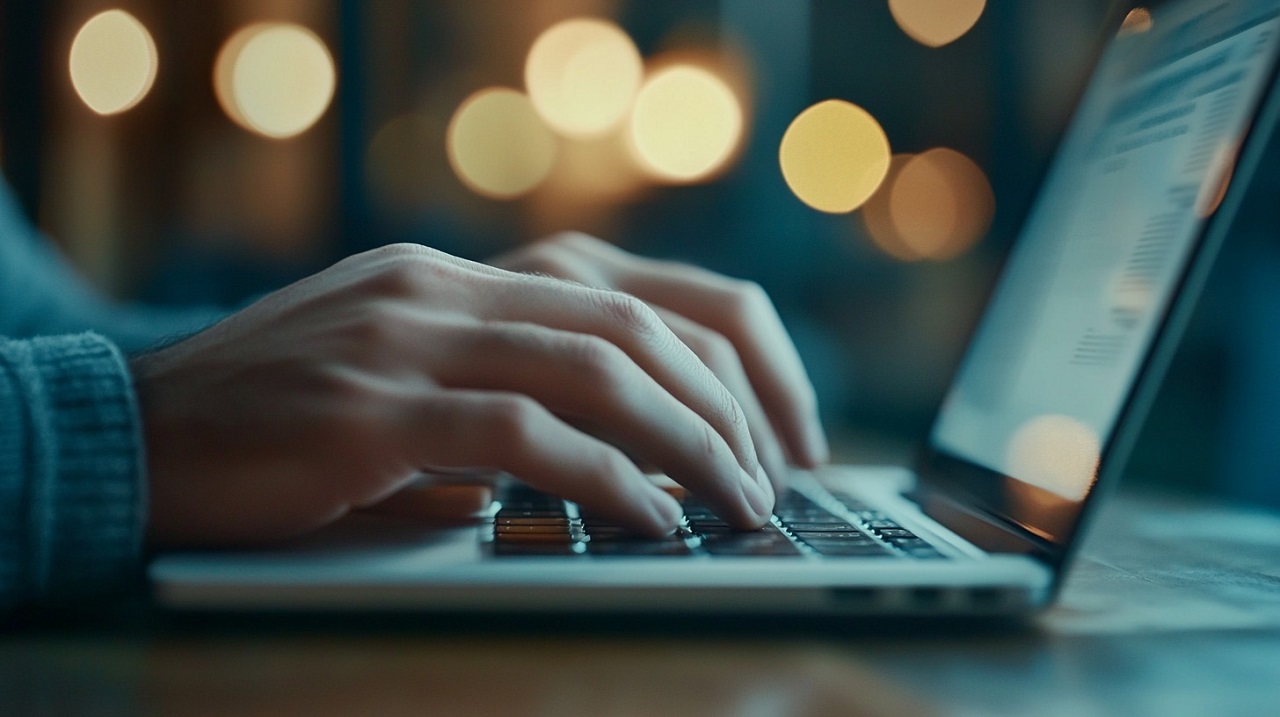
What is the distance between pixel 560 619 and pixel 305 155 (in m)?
3.22

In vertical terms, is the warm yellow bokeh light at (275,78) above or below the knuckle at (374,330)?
above

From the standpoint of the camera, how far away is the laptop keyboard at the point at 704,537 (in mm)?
419

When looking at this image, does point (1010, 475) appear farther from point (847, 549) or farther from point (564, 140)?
point (564, 140)

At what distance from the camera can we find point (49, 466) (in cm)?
40

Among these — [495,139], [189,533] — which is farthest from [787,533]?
[495,139]

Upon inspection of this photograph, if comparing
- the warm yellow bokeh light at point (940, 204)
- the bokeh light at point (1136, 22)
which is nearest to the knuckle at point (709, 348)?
the bokeh light at point (1136, 22)

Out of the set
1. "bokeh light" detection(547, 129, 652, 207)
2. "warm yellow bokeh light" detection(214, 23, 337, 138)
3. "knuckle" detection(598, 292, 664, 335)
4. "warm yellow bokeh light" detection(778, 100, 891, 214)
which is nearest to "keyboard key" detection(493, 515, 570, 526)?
"knuckle" detection(598, 292, 664, 335)

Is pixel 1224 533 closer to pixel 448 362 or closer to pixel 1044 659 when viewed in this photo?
pixel 1044 659

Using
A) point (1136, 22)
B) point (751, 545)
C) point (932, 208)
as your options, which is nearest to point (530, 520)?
point (751, 545)

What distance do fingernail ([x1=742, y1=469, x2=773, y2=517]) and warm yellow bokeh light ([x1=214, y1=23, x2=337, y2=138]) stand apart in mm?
3172

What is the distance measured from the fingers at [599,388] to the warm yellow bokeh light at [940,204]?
2.45 m

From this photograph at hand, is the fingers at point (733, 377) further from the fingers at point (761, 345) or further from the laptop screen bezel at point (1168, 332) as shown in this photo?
the laptop screen bezel at point (1168, 332)

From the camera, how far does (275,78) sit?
3299 mm

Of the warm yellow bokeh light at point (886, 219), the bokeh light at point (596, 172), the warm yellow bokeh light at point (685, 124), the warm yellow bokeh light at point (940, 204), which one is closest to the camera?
the warm yellow bokeh light at point (940, 204)
